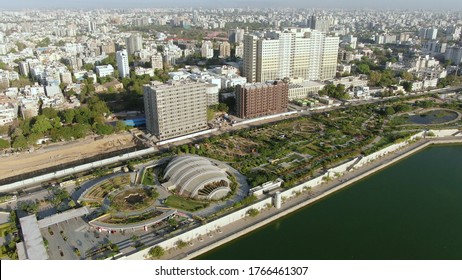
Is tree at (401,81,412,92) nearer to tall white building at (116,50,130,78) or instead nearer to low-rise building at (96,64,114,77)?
tall white building at (116,50,130,78)

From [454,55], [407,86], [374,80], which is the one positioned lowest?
[407,86]

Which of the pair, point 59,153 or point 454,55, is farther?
point 454,55

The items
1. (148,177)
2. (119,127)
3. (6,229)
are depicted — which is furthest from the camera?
(119,127)

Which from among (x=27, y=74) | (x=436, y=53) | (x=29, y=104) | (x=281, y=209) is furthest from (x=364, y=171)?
(x=436, y=53)

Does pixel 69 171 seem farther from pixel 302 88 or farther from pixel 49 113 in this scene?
pixel 302 88

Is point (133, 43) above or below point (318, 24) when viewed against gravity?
below

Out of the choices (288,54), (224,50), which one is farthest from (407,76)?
(224,50)

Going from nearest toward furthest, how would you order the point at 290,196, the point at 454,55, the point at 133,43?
the point at 290,196, the point at 454,55, the point at 133,43

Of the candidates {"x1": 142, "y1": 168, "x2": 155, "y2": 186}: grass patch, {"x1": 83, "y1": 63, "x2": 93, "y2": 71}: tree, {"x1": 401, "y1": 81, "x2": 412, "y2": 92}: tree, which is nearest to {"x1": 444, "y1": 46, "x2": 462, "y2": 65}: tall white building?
{"x1": 401, "y1": 81, "x2": 412, "y2": 92}: tree
